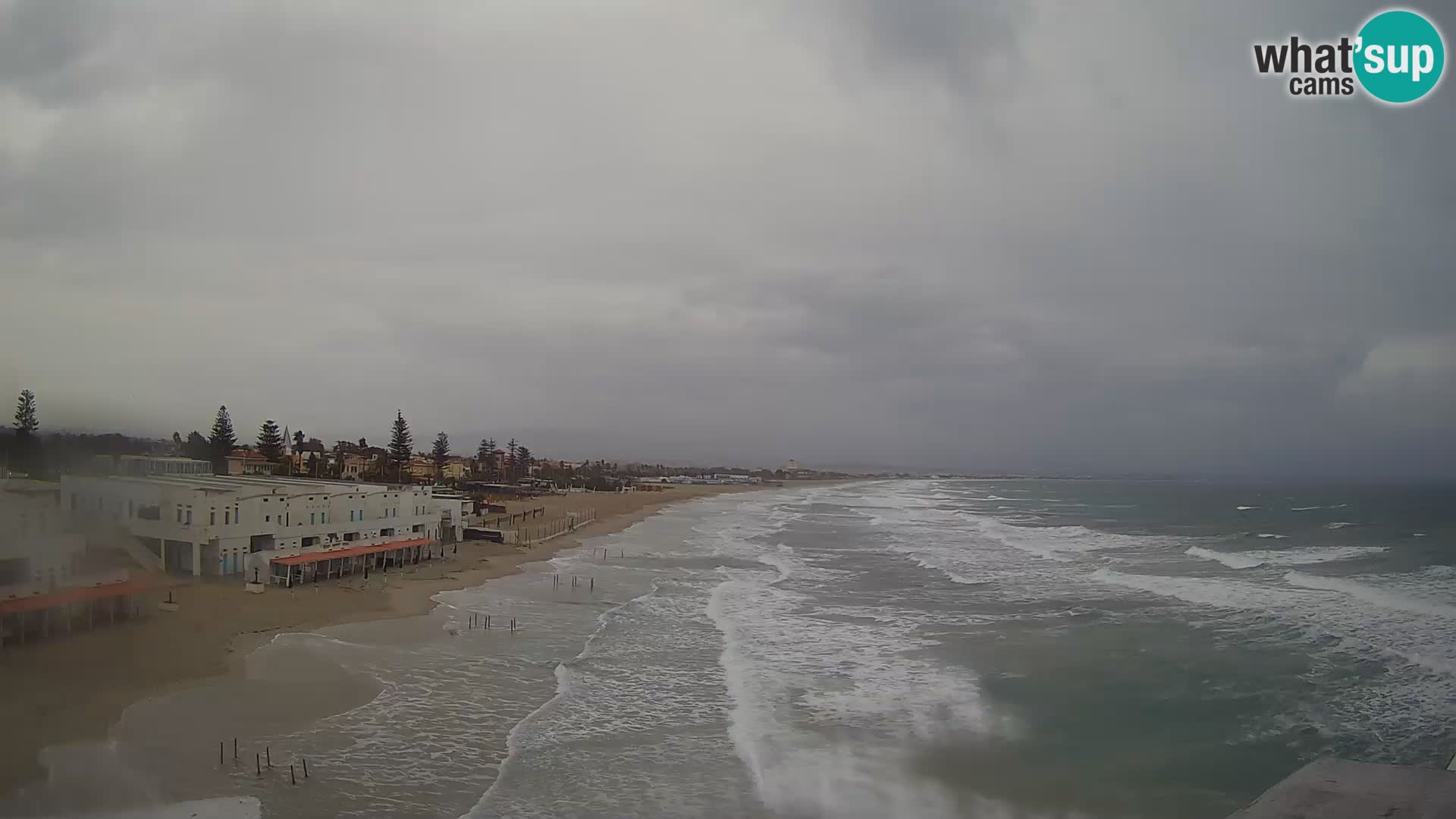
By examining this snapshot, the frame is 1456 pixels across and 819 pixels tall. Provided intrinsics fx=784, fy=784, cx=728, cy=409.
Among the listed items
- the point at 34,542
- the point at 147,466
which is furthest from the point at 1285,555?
the point at 147,466

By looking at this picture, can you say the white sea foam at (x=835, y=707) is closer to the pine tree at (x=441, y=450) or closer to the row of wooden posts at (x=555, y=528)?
the row of wooden posts at (x=555, y=528)

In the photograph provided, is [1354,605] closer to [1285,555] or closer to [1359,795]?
[1285,555]

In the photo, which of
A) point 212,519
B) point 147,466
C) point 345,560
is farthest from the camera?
point 147,466

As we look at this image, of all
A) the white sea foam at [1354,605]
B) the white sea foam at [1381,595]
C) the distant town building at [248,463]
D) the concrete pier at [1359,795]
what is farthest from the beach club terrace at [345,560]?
the white sea foam at [1381,595]

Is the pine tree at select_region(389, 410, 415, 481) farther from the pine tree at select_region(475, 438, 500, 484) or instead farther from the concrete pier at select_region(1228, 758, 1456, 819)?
the concrete pier at select_region(1228, 758, 1456, 819)

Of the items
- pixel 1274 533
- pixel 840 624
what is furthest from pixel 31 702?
pixel 1274 533

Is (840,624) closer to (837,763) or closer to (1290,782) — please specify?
(837,763)
